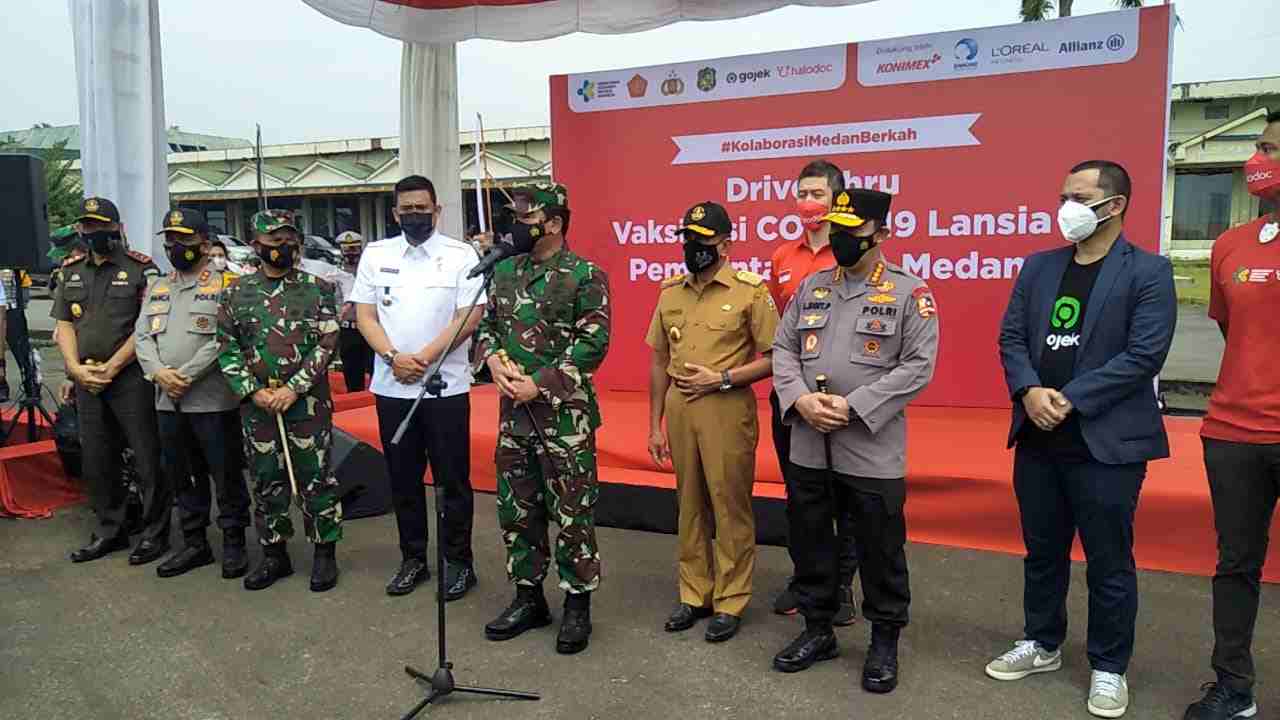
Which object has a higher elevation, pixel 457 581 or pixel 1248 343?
pixel 1248 343

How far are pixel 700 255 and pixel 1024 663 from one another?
1.88m

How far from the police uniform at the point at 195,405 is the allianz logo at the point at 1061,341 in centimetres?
356

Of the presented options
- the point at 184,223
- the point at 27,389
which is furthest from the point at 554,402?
the point at 27,389

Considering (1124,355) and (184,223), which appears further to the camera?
(184,223)

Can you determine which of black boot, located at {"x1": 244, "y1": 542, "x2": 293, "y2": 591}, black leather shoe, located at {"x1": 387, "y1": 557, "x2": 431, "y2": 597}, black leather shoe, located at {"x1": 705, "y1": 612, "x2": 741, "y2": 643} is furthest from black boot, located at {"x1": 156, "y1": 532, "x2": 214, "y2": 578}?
black leather shoe, located at {"x1": 705, "y1": 612, "x2": 741, "y2": 643}

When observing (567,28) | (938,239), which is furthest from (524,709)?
(567,28)

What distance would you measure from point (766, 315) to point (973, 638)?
4.97ft

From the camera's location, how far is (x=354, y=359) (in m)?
8.36

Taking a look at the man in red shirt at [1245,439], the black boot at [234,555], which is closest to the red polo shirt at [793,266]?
the man in red shirt at [1245,439]

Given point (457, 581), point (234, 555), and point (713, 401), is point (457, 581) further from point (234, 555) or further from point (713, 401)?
point (713, 401)

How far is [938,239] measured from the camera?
18.1 ft

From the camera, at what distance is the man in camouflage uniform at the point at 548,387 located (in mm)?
3246

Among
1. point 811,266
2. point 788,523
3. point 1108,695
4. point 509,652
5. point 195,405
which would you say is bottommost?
point 509,652

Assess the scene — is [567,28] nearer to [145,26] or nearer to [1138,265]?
[145,26]
